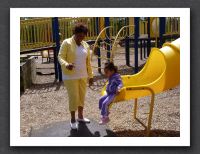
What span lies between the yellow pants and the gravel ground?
0.64 metres

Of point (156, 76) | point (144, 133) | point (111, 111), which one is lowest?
point (144, 133)

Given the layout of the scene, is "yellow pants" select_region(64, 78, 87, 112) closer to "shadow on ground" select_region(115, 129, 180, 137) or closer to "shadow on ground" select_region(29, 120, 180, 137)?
"shadow on ground" select_region(29, 120, 180, 137)

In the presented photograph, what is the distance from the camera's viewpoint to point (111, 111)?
588 centimetres

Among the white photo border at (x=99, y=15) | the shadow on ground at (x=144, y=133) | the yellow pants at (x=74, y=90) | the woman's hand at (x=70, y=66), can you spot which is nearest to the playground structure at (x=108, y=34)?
the shadow on ground at (x=144, y=133)

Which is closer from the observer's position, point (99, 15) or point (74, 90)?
point (99, 15)

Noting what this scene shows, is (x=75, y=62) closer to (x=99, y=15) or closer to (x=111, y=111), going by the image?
(x=99, y=15)

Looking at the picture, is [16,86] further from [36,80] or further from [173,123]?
[36,80]

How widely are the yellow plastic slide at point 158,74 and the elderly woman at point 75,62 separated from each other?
43 centimetres

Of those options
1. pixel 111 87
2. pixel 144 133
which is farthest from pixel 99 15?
pixel 144 133

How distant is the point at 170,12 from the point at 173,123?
1.58m

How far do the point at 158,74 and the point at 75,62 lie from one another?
4.16ft

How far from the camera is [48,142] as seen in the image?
4262mm

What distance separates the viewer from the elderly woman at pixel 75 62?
450 centimetres

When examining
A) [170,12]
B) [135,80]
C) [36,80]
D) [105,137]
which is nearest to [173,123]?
[135,80]
